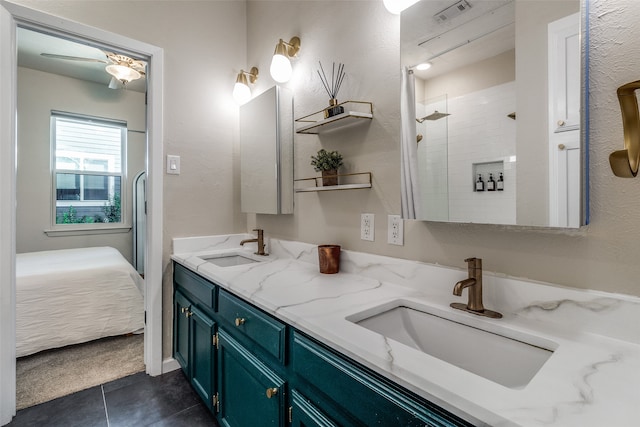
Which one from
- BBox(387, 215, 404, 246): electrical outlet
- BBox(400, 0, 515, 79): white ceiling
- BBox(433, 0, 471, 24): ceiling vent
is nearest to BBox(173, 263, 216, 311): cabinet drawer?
BBox(387, 215, 404, 246): electrical outlet

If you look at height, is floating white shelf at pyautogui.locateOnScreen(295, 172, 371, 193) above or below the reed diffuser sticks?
below

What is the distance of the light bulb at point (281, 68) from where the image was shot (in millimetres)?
1834

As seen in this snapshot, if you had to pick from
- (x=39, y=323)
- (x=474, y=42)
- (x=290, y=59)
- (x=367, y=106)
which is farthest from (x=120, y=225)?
(x=474, y=42)

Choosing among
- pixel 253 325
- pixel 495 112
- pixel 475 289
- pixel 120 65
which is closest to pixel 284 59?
pixel 495 112

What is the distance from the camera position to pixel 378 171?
1388mm

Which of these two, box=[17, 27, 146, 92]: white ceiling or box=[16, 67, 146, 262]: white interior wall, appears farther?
box=[16, 67, 146, 262]: white interior wall

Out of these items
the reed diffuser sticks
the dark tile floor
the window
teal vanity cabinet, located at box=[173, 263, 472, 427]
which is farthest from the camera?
the window

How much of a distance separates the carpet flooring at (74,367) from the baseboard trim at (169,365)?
20 cm

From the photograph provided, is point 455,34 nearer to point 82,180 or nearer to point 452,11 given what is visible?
point 452,11

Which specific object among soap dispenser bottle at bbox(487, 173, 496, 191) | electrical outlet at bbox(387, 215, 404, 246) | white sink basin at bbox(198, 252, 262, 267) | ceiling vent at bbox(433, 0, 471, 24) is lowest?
white sink basin at bbox(198, 252, 262, 267)

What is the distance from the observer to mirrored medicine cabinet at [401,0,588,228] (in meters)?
0.85

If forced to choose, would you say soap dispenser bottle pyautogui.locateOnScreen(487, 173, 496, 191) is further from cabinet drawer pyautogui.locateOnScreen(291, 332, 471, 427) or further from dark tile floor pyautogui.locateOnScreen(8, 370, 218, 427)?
dark tile floor pyautogui.locateOnScreen(8, 370, 218, 427)

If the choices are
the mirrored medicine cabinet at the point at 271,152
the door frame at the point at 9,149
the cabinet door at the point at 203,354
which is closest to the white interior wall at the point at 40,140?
the door frame at the point at 9,149

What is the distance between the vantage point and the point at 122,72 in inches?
118
